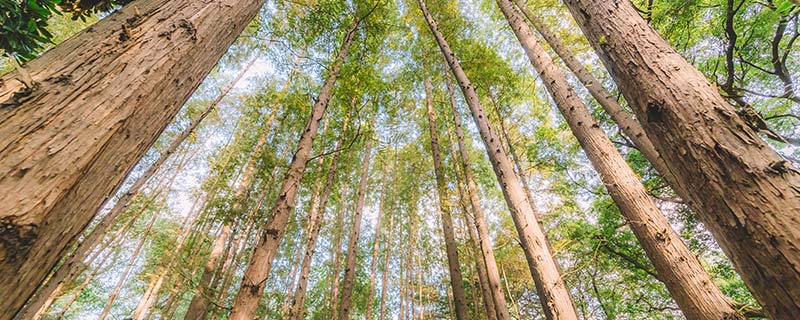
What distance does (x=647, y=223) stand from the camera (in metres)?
2.43

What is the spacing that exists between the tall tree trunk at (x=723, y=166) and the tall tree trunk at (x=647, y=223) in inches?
64.4

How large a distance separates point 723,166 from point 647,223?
198 centimetres

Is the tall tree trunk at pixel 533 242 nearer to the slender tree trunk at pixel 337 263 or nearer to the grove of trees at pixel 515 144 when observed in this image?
the grove of trees at pixel 515 144

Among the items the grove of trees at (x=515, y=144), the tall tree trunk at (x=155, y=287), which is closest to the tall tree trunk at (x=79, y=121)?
the grove of trees at (x=515, y=144)

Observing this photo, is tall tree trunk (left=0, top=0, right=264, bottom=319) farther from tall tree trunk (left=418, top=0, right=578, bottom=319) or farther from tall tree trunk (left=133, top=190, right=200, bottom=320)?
tall tree trunk (left=133, top=190, right=200, bottom=320)

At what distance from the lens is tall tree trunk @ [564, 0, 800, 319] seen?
0.77m

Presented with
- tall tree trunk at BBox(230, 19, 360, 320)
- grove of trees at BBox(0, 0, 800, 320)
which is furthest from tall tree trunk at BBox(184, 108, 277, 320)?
tall tree trunk at BBox(230, 19, 360, 320)

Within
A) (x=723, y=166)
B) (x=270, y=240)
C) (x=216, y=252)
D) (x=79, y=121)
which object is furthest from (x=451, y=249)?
(x=79, y=121)

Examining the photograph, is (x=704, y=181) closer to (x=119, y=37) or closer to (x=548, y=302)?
(x=548, y=302)

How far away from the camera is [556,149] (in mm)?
6418

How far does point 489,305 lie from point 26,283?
20.0 feet

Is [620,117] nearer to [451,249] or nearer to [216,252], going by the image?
[451,249]

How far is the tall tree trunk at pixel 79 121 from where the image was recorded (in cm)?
59

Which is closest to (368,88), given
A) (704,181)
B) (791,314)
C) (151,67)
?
(151,67)
